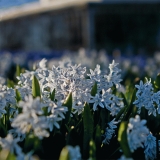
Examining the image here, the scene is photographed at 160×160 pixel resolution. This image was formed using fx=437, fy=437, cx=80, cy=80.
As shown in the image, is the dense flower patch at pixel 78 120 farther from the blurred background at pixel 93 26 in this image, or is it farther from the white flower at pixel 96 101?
the blurred background at pixel 93 26

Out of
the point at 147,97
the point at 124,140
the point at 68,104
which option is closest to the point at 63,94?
the point at 68,104

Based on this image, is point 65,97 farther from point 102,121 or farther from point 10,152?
point 10,152

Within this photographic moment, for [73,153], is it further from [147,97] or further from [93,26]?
[93,26]

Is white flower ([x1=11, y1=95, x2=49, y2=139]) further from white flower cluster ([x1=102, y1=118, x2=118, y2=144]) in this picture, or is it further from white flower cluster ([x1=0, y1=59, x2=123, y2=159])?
white flower cluster ([x1=102, y1=118, x2=118, y2=144])

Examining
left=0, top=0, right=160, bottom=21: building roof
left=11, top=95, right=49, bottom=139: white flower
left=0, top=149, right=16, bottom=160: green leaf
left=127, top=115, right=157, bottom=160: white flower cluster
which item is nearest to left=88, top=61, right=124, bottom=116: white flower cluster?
left=127, top=115, right=157, bottom=160: white flower cluster

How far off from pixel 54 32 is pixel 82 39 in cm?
159

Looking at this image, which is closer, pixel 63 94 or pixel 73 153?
pixel 73 153

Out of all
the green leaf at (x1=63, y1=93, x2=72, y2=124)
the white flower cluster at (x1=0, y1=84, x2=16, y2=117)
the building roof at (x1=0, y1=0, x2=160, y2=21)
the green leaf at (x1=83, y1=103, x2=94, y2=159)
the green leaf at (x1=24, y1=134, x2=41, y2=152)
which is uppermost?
the building roof at (x1=0, y1=0, x2=160, y2=21)

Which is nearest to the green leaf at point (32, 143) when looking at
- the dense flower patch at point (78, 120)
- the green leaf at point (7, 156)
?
the dense flower patch at point (78, 120)

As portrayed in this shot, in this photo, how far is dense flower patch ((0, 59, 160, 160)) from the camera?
1.77 metres

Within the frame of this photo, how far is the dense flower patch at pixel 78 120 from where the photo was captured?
1770 millimetres

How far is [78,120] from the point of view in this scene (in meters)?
2.27

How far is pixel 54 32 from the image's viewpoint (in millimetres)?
16312

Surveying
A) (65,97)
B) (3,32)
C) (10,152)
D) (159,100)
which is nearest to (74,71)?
(65,97)
